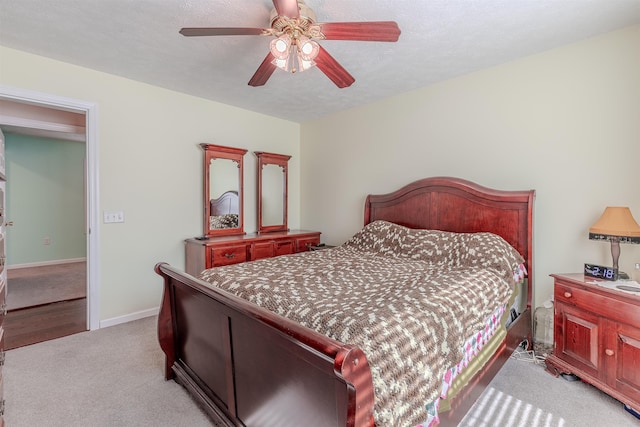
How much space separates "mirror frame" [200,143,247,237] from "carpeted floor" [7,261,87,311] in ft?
6.55

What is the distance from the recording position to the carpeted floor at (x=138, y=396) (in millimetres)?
1721

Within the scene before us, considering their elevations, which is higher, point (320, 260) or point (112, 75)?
point (112, 75)

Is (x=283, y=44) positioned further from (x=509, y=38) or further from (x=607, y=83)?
(x=607, y=83)

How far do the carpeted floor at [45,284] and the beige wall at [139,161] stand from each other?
4.44 ft

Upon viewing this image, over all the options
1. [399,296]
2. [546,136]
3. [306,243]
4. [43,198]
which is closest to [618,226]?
[546,136]

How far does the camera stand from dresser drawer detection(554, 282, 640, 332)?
68.2 inches


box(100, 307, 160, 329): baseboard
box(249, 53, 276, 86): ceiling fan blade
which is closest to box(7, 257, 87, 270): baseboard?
box(100, 307, 160, 329): baseboard

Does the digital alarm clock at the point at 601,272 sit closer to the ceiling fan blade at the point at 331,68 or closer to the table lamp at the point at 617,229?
the table lamp at the point at 617,229

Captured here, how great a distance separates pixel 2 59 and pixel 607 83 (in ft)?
15.5

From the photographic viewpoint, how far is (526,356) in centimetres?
244

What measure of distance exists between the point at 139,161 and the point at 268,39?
1924 millimetres

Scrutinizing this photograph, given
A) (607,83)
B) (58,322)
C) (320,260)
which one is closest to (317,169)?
(320,260)

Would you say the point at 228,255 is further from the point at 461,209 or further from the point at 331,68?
the point at 461,209

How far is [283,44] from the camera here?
69.0 inches
